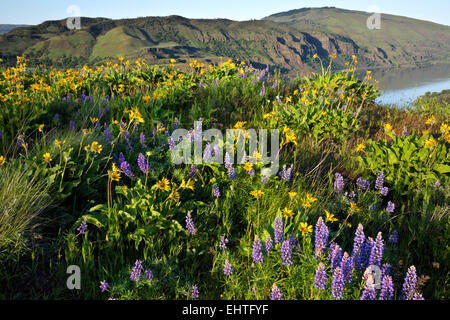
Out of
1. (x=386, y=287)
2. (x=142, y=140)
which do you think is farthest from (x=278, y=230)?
(x=142, y=140)

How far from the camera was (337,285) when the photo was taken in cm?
151

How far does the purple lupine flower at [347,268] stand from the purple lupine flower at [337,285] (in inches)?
1.9

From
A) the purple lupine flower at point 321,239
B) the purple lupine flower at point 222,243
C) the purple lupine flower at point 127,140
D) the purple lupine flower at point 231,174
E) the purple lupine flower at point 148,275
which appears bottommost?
the purple lupine flower at point 148,275

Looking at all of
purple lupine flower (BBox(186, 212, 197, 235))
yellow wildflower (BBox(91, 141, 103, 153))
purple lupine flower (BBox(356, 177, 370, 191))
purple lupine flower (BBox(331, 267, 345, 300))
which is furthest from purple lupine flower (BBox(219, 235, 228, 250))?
purple lupine flower (BBox(356, 177, 370, 191))

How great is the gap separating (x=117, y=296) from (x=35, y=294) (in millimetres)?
500

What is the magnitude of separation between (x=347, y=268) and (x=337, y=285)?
4.8 inches

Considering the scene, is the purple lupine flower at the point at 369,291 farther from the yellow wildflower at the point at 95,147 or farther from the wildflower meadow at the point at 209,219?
the yellow wildflower at the point at 95,147

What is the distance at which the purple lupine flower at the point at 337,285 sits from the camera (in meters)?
1.49

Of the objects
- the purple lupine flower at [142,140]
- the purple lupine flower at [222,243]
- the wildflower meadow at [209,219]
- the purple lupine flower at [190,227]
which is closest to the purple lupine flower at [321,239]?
the wildflower meadow at [209,219]

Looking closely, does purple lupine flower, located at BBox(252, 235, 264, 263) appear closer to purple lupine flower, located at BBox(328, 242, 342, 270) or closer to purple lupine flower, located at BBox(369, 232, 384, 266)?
purple lupine flower, located at BBox(328, 242, 342, 270)

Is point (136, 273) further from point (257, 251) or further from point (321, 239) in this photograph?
point (321, 239)

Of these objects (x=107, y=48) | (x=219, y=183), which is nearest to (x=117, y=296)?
(x=219, y=183)

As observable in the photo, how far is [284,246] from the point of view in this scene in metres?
1.76
